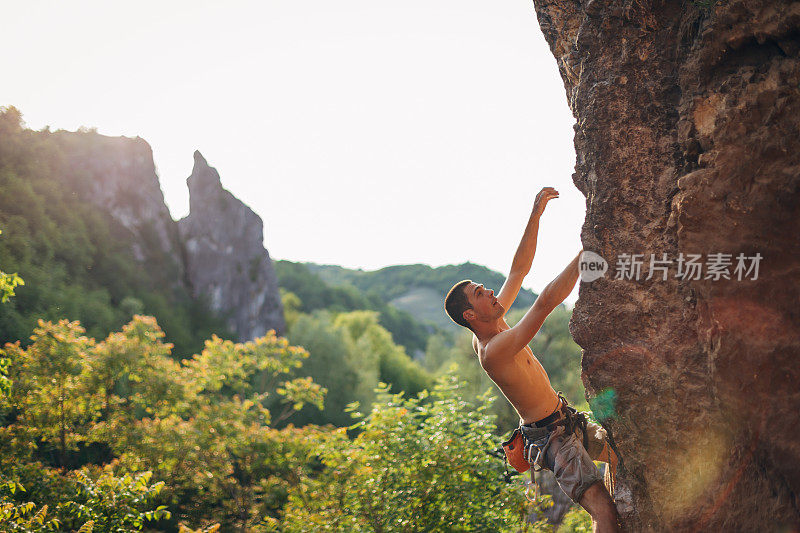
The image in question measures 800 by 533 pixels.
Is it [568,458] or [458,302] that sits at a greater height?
[458,302]

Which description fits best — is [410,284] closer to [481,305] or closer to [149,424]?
[149,424]

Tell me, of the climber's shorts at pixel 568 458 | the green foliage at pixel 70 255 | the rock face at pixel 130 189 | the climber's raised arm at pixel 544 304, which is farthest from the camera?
the rock face at pixel 130 189

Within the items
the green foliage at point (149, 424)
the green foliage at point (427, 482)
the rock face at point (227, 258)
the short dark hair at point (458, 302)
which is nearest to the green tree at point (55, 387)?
the green foliage at point (149, 424)

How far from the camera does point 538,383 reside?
3.09 metres

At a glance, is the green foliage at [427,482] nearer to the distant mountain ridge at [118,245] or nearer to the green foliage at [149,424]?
the green foliage at [149,424]

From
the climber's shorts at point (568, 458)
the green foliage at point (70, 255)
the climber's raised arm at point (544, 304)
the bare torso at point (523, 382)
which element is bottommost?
the climber's shorts at point (568, 458)

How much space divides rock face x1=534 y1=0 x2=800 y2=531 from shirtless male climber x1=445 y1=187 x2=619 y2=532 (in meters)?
0.17

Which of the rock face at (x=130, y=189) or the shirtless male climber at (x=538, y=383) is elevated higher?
the rock face at (x=130, y=189)

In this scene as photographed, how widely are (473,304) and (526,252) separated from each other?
20.4 inches

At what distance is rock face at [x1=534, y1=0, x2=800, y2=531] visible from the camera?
7.22ft

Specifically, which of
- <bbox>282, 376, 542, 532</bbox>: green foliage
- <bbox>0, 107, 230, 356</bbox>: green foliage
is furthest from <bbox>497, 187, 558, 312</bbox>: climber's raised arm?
<bbox>0, 107, 230, 356</bbox>: green foliage

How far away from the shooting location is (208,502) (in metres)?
11.0

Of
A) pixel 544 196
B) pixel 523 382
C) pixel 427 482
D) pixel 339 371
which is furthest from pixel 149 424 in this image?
pixel 339 371

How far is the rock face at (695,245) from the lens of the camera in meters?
2.20
